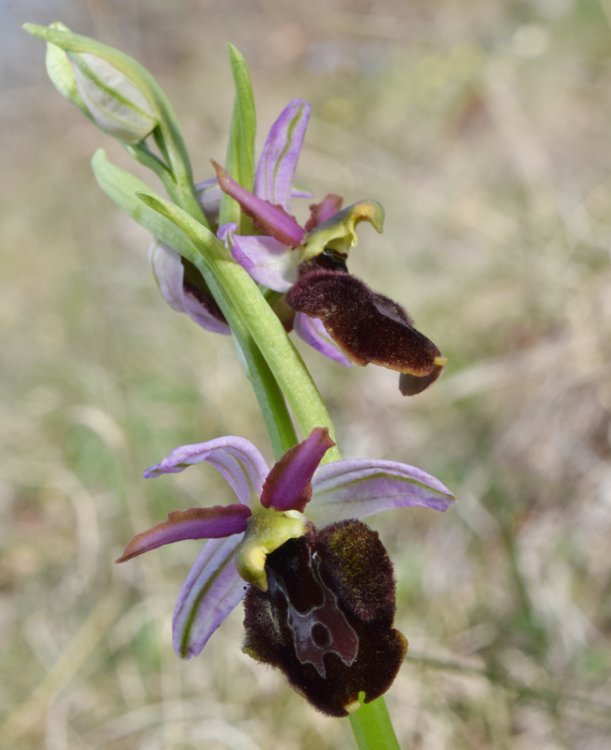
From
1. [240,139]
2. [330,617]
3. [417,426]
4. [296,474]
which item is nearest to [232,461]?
[296,474]

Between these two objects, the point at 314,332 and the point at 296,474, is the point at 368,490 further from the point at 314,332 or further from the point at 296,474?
the point at 314,332

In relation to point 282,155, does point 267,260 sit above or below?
below

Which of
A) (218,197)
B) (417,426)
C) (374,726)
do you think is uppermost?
(417,426)

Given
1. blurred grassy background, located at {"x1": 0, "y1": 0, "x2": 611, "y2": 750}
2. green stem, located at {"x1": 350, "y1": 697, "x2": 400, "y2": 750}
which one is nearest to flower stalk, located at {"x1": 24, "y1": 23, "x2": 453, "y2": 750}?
green stem, located at {"x1": 350, "y1": 697, "x2": 400, "y2": 750}

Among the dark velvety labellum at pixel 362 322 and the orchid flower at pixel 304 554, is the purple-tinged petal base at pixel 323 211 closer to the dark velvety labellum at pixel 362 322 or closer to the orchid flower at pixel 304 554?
the dark velvety labellum at pixel 362 322

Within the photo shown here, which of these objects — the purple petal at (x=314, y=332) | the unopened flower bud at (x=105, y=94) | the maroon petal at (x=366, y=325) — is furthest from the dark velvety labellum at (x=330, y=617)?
the unopened flower bud at (x=105, y=94)

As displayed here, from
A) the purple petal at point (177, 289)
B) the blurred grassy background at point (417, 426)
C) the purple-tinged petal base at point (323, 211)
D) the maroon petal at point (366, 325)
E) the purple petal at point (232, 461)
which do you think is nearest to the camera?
the purple petal at point (232, 461)

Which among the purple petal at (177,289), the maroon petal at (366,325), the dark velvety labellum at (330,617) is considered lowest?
the dark velvety labellum at (330,617)
